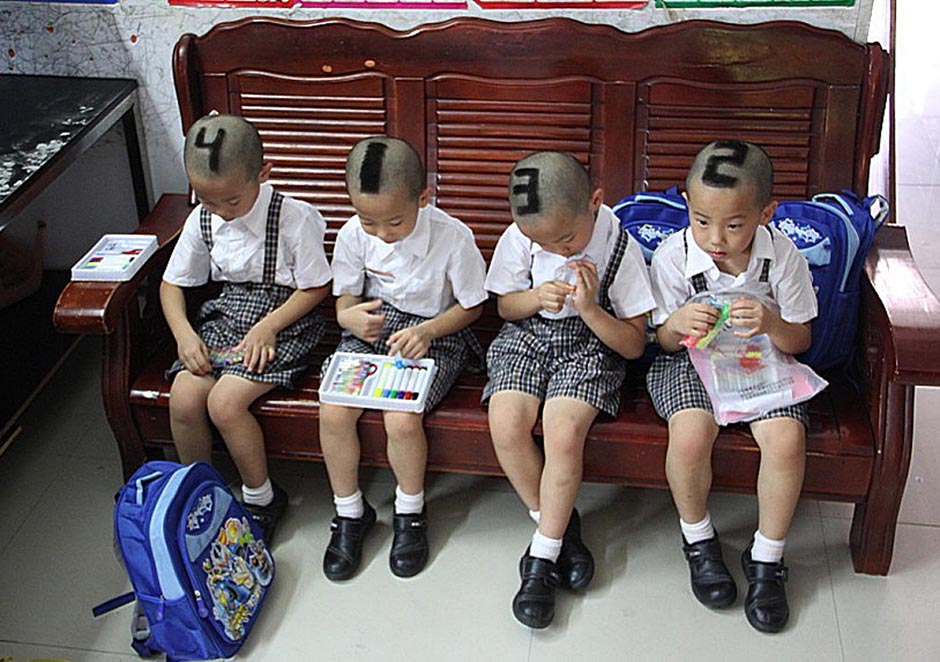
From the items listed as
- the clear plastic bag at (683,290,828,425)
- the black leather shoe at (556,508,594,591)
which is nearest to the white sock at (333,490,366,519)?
the black leather shoe at (556,508,594,591)

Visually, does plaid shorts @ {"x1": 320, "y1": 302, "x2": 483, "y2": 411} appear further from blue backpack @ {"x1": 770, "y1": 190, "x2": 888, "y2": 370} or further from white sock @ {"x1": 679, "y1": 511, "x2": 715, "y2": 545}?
blue backpack @ {"x1": 770, "y1": 190, "x2": 888, "y2": 370}

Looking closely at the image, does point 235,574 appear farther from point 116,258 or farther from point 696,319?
point 696,319

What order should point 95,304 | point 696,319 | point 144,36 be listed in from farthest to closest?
point 144,36 → point 95,304 → point 696,319

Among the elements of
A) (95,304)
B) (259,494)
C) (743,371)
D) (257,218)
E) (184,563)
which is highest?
(257,218)

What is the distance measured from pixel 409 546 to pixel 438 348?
0.42 m

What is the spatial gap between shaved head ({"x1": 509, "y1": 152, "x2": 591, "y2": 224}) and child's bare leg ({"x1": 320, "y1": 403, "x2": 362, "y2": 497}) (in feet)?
1.80

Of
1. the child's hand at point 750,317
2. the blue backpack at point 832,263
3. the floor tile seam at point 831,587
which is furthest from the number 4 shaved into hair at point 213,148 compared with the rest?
the floor tile seam at point 831,587

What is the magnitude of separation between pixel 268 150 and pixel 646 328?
3.33 feet

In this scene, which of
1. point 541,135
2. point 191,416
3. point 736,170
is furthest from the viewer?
point 541,135

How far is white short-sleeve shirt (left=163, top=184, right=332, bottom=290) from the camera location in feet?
7.42

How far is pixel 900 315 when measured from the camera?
1984 millimetres

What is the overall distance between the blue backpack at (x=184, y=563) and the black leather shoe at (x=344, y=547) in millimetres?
176

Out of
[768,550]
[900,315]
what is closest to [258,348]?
[768,550]

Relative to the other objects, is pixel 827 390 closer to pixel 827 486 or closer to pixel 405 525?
pixel 827 486
